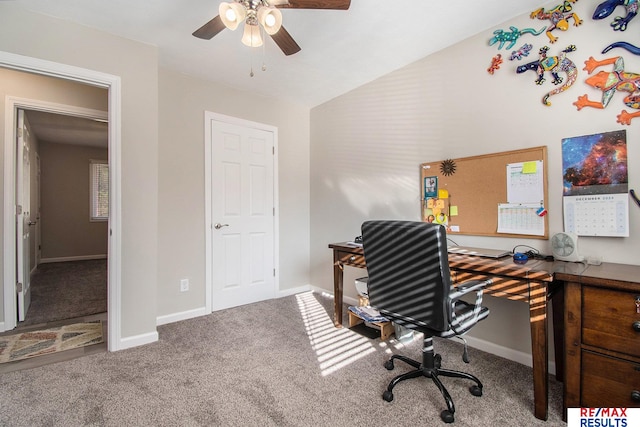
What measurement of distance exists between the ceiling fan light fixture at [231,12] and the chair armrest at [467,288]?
1.87 m

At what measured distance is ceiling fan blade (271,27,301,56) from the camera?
5.99ft

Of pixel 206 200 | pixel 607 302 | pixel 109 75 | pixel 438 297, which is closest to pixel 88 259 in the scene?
pixel 206 200

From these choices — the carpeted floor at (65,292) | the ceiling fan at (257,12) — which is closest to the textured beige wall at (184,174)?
the carpeted floor at (65,292)

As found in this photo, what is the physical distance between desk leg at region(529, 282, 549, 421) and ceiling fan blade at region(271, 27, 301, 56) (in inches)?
80.2

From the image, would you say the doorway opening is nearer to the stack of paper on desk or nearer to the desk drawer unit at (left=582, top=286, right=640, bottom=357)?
the stack of paper on desk

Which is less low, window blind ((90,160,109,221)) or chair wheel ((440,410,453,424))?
window blind ((90,160,109,221))

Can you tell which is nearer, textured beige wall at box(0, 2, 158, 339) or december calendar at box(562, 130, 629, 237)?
december calendar at box(562, 130, 629, 237)

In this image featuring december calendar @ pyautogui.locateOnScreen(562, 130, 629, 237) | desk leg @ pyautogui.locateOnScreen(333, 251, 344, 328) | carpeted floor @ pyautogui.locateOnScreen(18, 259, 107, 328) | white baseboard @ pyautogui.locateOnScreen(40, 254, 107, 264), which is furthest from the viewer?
white baseboard @ pyautogui.locateOnScreen(40, 254, 107, 264)

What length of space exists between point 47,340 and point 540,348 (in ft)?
11.9

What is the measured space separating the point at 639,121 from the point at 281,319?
3.02m

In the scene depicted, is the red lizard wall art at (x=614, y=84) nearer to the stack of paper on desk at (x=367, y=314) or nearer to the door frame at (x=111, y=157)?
the stack of paper on desk at (x=367, y=314)

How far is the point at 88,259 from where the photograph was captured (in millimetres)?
6629

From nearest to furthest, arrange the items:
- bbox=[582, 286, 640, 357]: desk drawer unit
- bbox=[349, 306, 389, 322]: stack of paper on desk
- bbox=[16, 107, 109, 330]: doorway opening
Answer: bbox=[582, 286, 640, 357]: desk drawer unit < bbox=[349, 306, 389, 322]: stack of paper on desk < bbox=[16, 107, 109, 330]: doorway opening

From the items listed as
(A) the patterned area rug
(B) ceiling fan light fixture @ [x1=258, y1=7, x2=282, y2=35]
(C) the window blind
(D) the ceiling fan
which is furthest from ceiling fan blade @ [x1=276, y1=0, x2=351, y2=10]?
(C) the window blind
